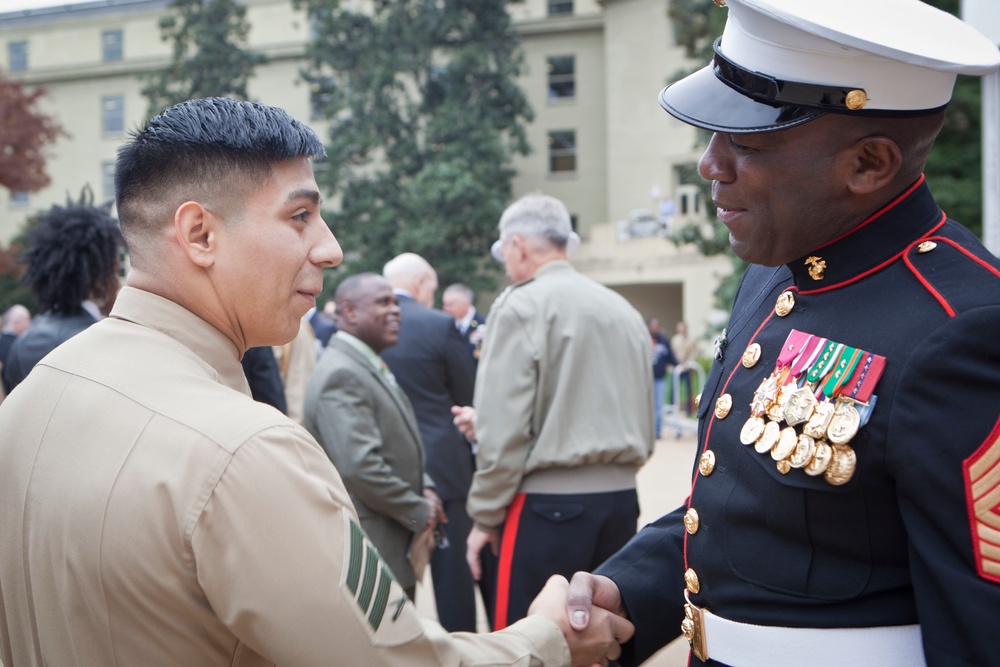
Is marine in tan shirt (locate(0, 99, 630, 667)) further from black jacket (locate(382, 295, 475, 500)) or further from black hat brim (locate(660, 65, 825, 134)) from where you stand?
black jacket (locate(382, 295, 475, 500))

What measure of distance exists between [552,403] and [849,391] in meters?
2.70

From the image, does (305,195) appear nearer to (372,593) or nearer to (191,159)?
(191,159)

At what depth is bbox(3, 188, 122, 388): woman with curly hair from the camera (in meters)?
3.98

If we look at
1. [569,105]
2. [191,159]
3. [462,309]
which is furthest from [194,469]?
[569,105]

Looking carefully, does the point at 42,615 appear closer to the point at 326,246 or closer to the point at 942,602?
the point at 326,246

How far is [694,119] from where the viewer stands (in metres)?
1.84

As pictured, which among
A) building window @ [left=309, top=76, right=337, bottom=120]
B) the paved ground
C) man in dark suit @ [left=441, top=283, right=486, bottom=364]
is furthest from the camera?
building window @ [left=309, top=76, right=337, bottom=120]

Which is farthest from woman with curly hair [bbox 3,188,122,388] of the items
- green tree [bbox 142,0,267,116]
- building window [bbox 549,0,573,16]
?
building window [bbox 549,0,573,16]

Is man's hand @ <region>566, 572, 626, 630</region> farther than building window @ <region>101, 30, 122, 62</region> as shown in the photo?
No

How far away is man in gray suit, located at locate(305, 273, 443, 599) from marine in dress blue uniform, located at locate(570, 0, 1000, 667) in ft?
8.48

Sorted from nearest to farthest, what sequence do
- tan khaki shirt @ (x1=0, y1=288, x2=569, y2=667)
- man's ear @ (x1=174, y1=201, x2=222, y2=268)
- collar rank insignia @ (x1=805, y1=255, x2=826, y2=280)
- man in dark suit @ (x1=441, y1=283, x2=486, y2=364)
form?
tan khaki shirt @ (x1=0, y1=288, x2=569, y2=667) → man's ear @ (x1=174, y1=201, x2=222, y2=268) → collar rank insignia @ (x1=805, y1=255, x2=826, y2=280) → man in dark suit @ (x1=441, y1=283, x2=486, y2=364)

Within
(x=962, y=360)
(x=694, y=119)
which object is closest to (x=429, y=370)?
(x=694, y=119)

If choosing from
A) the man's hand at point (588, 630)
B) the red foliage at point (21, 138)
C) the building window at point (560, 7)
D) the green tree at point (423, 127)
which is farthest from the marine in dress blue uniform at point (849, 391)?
the building window at point (560, 7)

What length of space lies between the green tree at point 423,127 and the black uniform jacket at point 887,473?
2614 centimetres
